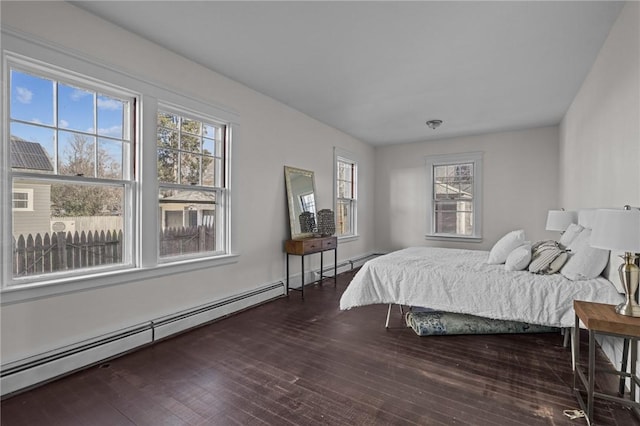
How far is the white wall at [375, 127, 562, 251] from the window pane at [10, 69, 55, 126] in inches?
242

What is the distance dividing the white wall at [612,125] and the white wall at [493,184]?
176 cm

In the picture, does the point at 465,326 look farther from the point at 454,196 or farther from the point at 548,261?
the point at 454,196

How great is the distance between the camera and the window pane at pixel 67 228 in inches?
89.7

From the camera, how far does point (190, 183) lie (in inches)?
135

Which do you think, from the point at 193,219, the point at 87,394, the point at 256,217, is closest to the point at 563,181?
the point at 256,217

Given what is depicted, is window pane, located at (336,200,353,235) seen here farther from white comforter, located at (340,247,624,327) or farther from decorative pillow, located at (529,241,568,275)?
decorative pillow, located at (529,241,568,275)

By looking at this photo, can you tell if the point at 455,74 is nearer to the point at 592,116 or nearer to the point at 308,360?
the point at 592,116

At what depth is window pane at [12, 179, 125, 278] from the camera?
2.28 m

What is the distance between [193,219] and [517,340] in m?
3.55

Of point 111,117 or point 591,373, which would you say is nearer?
point 591,373

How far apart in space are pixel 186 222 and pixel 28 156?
141 cm

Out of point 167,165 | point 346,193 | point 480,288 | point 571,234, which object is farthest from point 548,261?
point 346,193

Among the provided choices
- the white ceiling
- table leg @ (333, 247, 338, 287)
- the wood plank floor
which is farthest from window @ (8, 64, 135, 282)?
table leg @ (333, 247, 338, 287)

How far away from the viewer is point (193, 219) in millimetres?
3486
